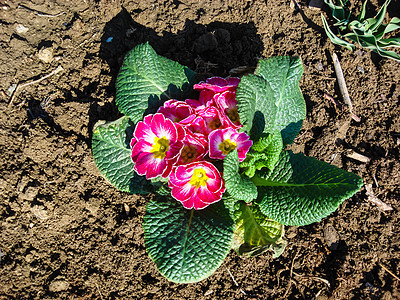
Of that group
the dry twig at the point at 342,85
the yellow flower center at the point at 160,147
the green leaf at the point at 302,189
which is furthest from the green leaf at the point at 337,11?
the yellow flower center at the point at 160,147

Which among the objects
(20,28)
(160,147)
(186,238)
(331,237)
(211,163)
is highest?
(20,28)

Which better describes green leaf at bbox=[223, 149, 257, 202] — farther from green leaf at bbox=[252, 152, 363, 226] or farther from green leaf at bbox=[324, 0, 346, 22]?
green leaf at bbox=[324, 0, 346, 22]

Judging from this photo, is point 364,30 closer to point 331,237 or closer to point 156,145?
point 331,237

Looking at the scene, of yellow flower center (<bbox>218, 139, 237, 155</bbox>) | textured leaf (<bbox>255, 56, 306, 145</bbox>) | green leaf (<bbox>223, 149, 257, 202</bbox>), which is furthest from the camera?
textured leaf (<bbox>255, 56, 306, 145</bbox>)

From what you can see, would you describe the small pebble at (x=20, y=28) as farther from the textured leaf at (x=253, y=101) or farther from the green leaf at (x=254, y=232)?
the green leaf at (x=254, y=232)

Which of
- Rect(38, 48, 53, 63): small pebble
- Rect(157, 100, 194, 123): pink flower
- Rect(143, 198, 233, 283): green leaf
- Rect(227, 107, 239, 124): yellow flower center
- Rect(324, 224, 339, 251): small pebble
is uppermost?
Rect(38, 48, 53, 63): small pebble

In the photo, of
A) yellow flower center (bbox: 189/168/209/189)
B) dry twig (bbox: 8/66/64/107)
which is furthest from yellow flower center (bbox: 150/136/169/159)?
dry twig (bbox: 8/66/64/107)

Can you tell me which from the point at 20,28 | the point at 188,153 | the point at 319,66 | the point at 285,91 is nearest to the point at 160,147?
the point at 188,153
